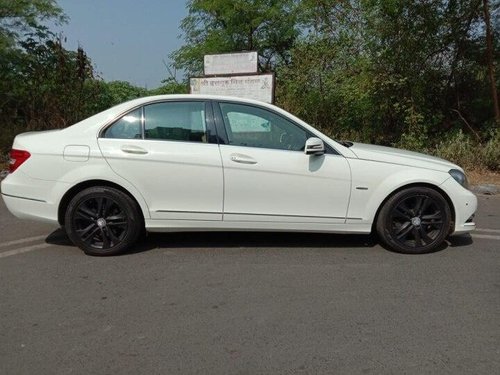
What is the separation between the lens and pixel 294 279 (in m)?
4.39

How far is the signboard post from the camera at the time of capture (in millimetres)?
9562

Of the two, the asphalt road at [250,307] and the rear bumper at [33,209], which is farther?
the rear bumper at [33,209]

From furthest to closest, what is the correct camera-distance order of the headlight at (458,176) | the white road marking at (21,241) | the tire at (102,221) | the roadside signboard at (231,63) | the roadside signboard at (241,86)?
the roadside signboard at (231,63) < the roadside signboard at (241,86) < the white road marking at (21,241) < the headlight at (458,176) < the tire at (102,221)

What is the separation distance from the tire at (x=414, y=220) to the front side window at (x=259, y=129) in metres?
1.06

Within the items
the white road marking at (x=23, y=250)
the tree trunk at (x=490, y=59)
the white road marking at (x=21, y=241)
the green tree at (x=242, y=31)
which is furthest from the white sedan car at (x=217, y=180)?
the green tree at (x=242, y=31)

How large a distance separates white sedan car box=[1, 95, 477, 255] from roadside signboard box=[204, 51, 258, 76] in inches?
189

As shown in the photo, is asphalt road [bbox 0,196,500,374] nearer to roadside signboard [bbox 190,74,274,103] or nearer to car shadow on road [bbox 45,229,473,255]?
→ car shadow on road [bbox 45,229,473,255]

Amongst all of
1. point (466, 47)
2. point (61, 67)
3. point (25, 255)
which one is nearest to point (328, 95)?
point (466, 47)

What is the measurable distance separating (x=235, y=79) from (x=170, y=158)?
517 cm

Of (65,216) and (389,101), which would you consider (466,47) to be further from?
(65,216)

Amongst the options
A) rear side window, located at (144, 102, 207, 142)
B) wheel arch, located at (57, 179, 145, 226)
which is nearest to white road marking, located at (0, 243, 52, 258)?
wheel arch, located at (57, 179, 145, 226)

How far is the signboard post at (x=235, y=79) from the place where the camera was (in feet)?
31.4

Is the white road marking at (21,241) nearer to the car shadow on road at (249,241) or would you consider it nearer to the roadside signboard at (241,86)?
the car shadow on road at (249,241)

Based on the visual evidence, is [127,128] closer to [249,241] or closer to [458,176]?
[249,241]
